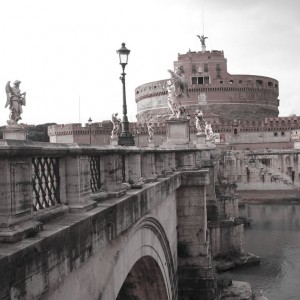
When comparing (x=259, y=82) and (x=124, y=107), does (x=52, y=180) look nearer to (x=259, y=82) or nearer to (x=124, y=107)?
(x=124, y=107)

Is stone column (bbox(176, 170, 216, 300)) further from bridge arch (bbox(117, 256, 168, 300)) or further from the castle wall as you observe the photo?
the castle wall

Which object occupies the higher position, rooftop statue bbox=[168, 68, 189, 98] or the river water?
rooftop statue bbox=[168, 68, 189, 98]

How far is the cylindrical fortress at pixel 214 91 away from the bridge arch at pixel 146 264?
6820cm

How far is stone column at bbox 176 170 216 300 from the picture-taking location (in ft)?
42.5

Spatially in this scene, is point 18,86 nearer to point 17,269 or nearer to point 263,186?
point 17,269

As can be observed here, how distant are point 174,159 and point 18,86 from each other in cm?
579

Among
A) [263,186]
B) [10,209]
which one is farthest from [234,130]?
[10,209]

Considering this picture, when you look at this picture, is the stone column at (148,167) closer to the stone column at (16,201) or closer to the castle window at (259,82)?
the stone column at (16,201)

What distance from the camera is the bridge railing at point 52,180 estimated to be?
3229 mm

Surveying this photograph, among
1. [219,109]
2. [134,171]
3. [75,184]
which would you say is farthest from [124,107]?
[219,109]

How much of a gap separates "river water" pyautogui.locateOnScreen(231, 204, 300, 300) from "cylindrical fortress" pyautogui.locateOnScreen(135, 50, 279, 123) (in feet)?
121

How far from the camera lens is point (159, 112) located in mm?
81812

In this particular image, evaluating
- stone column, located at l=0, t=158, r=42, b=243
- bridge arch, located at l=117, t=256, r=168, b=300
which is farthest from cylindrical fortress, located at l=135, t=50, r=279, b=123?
stone column, located at l=0, t=158, r=42, b=243

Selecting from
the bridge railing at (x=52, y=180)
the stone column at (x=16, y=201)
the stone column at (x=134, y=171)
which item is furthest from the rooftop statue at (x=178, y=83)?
the stone column at (x=16, y=201)
